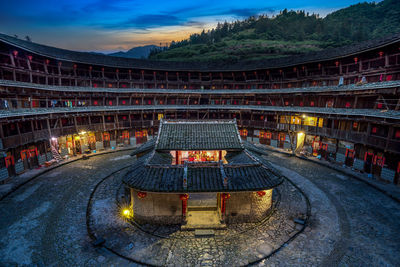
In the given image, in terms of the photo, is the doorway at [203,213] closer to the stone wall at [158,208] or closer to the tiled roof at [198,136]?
the stone wall at [158,208]

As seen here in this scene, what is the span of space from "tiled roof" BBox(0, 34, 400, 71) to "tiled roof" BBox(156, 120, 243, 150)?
1988 centimetres

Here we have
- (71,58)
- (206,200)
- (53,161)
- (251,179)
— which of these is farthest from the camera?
(71,58)

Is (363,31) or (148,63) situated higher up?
(363,31)

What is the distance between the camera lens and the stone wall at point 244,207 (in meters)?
15.4

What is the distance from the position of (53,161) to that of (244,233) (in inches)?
1147

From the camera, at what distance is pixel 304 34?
100m

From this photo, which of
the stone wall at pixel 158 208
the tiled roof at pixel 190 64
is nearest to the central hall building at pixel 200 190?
the stone wall at pixel 158 208

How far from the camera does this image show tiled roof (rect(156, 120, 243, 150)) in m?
20.4

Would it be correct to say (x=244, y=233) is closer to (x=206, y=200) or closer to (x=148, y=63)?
(x=206, y=200)

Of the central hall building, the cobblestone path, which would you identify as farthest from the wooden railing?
the central hall building

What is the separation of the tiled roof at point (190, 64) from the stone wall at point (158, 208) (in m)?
23.1

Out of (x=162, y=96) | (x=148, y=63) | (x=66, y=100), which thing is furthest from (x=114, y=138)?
(x=148, y=63)

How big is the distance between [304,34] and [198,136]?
108 m

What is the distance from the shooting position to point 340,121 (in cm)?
2948
